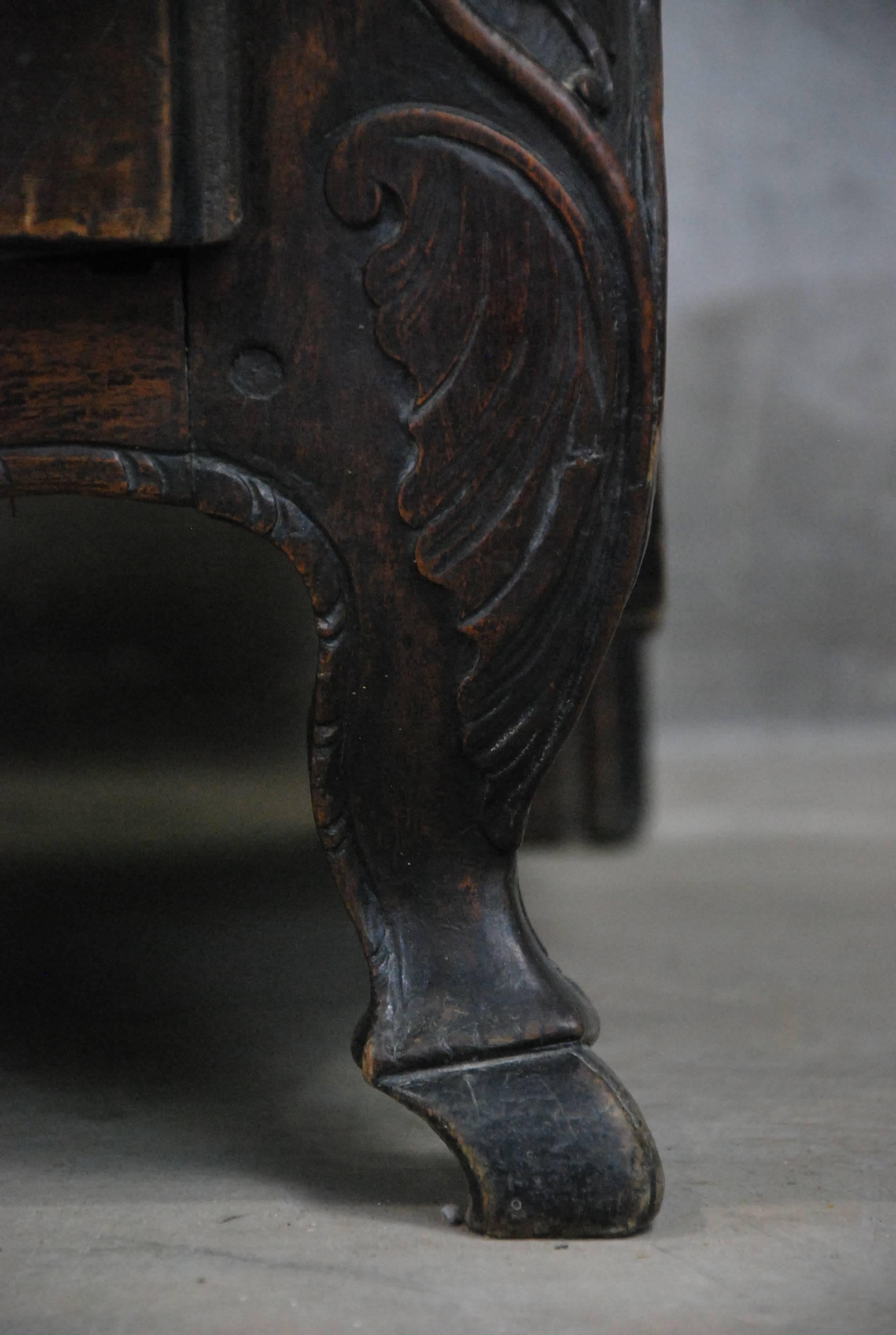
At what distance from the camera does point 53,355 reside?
63 centimetres

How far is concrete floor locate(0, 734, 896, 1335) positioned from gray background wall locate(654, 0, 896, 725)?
160 centimetres

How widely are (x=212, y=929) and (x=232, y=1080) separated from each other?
1.13ft

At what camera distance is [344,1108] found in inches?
31.3

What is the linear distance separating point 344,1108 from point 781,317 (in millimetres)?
2629

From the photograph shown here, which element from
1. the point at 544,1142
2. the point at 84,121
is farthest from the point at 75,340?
the point at 544,1142

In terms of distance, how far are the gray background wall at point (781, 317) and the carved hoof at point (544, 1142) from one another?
2375mm

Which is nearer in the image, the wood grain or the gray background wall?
the wood grain

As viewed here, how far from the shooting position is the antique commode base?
2.06 ft

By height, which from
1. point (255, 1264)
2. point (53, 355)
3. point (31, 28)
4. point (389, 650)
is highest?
point (31, 28)

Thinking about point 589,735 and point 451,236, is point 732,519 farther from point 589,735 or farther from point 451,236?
point 451,236

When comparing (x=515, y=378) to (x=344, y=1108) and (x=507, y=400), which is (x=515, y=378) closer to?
(x=507, y=400)

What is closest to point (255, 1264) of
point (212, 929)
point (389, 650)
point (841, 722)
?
point (389, 650)

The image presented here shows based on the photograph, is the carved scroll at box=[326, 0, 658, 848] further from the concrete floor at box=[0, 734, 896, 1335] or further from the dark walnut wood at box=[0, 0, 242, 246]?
the concrete floor at box=[0, 734, 896, 1335]

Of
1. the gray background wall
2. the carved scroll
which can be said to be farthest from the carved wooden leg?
the gray background wall
